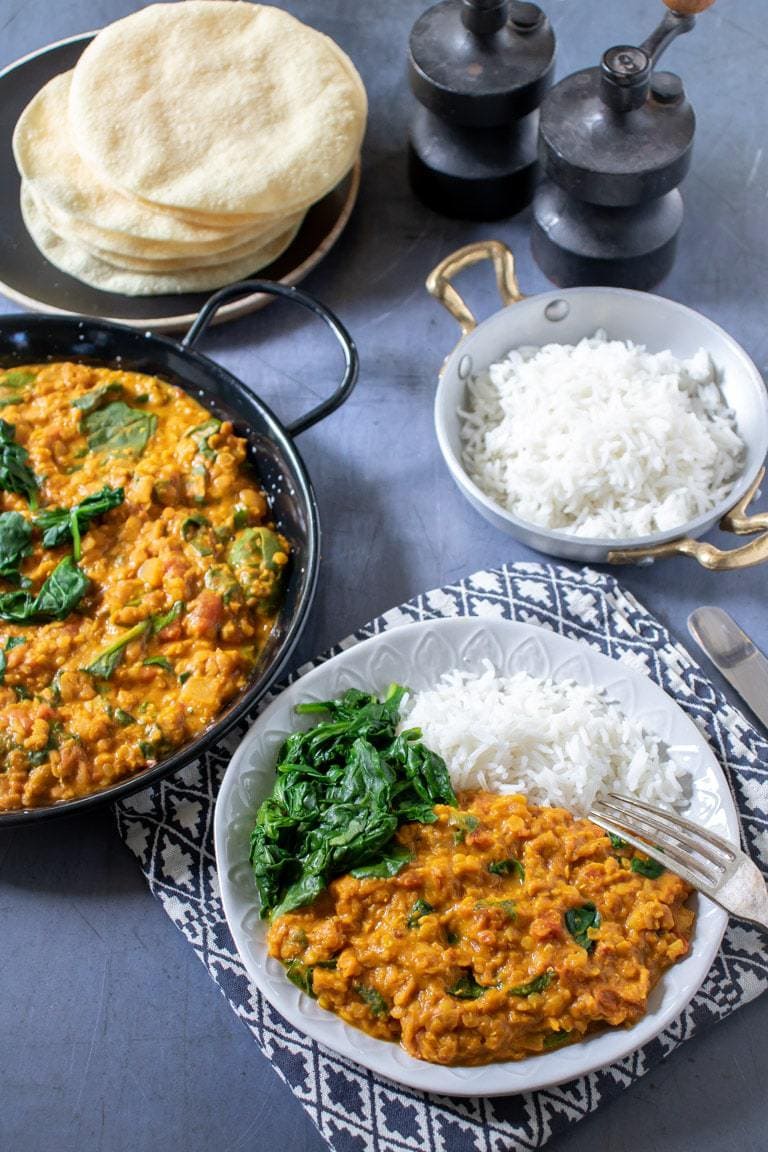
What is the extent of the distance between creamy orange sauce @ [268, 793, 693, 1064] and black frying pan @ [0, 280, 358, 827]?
0.64 m

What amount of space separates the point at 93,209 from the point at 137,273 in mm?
240

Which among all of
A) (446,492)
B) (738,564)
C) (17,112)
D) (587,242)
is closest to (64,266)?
(17,112)

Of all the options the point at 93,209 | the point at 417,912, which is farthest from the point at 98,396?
the point at 417,912

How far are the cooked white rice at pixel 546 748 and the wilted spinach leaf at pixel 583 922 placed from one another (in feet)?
0.93

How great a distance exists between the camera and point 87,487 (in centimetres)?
327

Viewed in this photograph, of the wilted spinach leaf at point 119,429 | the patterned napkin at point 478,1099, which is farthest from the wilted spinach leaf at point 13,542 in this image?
the patterned napkin at point 478,1099

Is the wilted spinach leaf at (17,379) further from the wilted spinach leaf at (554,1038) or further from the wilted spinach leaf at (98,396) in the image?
the wilted spinach leaf at (554,1038)

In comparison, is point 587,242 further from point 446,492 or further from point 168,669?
point 168,669

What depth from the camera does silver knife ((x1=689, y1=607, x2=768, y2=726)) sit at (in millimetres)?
3053

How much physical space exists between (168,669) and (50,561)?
493 mm

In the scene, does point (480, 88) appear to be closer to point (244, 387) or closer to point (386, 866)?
point (244, 387)

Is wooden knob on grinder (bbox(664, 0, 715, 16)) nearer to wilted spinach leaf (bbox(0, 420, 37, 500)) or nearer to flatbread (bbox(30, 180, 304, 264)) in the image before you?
flatbread (bbox(30, 180, 304, 264))

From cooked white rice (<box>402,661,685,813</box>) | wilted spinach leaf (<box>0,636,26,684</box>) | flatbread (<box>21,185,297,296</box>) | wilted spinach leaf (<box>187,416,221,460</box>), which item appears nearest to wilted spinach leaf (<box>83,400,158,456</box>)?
wilted spinach leaf (<box>187,416,221,460</box>)

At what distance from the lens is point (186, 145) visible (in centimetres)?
358
